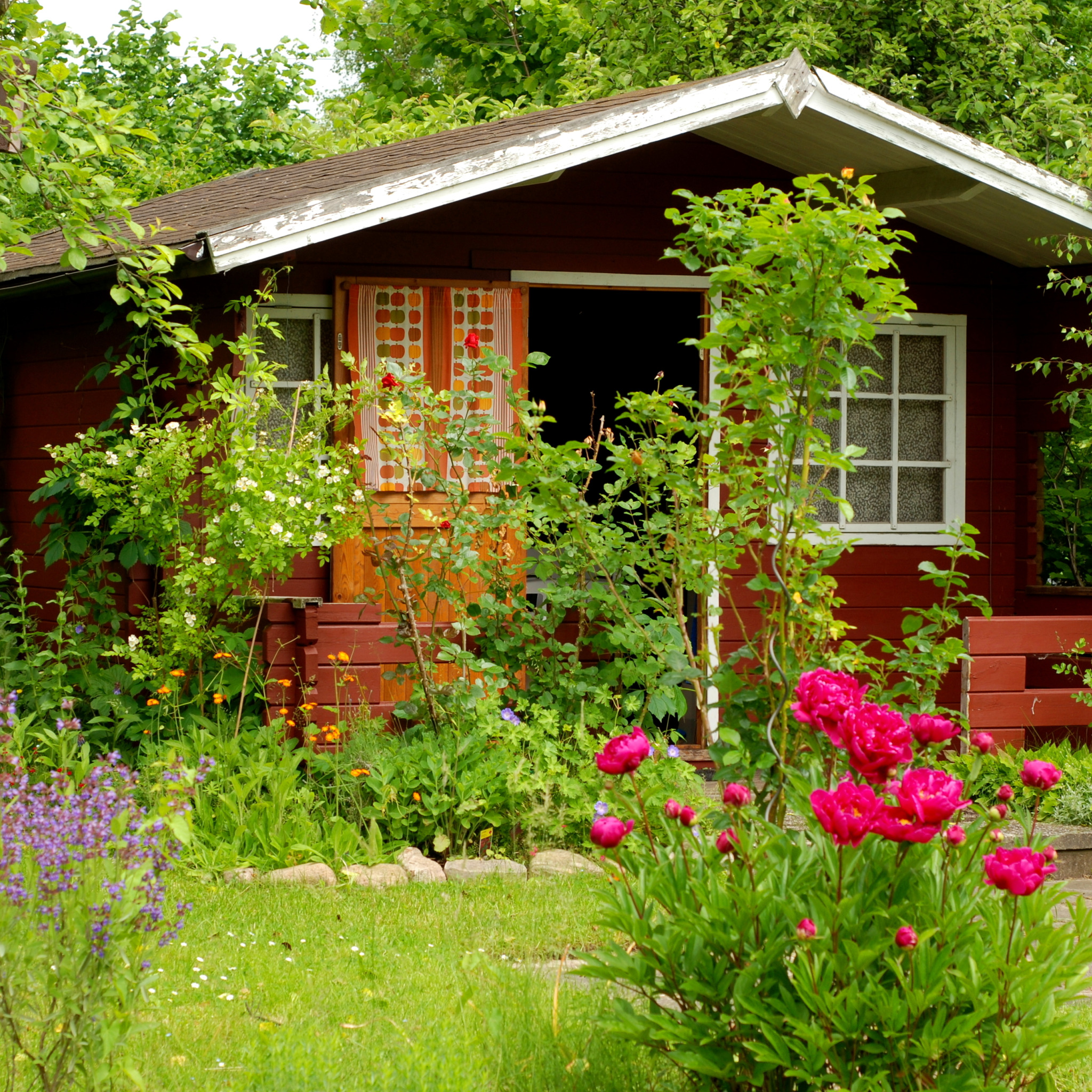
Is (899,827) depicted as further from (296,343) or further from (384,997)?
(296,343)

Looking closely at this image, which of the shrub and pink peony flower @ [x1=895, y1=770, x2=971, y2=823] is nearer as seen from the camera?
pink peony flower @ [x1=895, y1=770, x2=971, y2=823]

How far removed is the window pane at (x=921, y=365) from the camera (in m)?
8.28

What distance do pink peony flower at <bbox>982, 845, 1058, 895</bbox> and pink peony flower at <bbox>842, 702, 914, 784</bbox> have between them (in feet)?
0.81

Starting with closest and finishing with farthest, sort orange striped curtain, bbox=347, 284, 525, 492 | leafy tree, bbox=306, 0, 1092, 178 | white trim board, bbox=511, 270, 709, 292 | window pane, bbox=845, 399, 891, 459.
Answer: orange striped curtain, bbox=347, 284, 525, 492 → white trim board, bbox=511, 270, 709, 292 → window pane, bbox=845, 399, 891, 459 → leafy tree, bbox=306, 0, 1092, 178

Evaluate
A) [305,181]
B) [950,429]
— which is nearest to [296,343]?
[305,181]

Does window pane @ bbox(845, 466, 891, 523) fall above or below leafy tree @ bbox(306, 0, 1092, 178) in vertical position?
below

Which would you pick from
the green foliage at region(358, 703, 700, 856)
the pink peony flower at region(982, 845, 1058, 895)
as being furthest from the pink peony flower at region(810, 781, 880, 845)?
the green foliage at region(358, 703, 700, 856)

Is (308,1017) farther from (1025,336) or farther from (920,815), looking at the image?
(1025,336)

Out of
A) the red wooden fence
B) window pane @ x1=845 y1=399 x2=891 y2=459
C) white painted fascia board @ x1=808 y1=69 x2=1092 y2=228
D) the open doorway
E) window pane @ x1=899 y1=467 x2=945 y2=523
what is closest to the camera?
the red wooden fence

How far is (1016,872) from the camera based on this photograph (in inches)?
91.5

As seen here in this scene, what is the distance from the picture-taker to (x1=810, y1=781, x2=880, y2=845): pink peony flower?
2359 mm

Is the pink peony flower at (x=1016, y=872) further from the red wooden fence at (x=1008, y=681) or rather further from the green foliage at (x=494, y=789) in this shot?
the red wooden fence at (x=1008, y=681)

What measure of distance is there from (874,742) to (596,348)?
359 inches

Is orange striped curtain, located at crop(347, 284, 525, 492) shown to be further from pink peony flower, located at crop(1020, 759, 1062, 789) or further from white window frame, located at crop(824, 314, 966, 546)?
pink peony flower, located at crop(1020, 759, 1062, 789)
